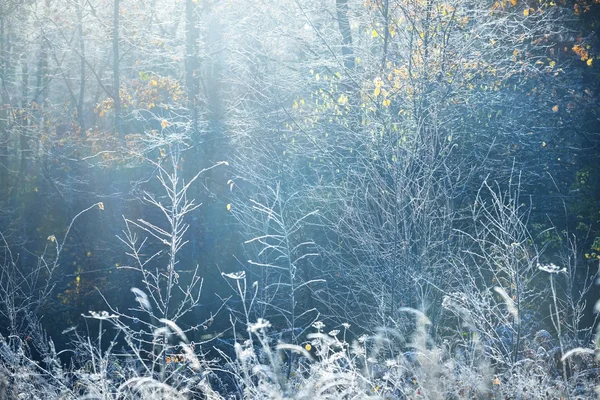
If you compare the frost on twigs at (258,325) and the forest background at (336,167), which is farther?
the forest background at (336,167)

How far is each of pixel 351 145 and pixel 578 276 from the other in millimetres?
4906

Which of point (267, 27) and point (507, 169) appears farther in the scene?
point (267, 27)

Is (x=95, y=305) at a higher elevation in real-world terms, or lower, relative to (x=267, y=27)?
lower

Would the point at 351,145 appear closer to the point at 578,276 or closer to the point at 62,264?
the point at 578,276

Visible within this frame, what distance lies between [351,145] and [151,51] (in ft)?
23.8

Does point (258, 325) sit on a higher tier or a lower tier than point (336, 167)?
lower

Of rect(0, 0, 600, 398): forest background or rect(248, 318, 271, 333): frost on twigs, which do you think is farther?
rect(0, 0, 600, 398): forest background

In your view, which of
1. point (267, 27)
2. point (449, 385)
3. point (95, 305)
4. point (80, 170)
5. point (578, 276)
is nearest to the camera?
point (449, 385)

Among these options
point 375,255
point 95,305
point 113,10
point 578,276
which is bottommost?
point 95,305

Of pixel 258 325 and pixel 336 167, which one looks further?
pixel 336 167

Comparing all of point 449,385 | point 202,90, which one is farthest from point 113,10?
point 449,385

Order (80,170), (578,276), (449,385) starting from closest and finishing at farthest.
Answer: (449,385) → (578,276) → (80,170)

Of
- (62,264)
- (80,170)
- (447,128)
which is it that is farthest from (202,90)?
(447,128)

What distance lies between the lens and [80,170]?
57.1 feet
